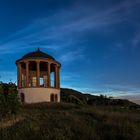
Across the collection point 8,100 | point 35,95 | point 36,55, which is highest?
point 36,55

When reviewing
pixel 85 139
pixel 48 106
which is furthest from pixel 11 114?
pixel 48 106

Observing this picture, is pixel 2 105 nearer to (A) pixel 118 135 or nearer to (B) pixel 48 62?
(A) pixel 118 135

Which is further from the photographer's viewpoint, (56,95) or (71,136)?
(56,95)

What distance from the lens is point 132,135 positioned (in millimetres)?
9609

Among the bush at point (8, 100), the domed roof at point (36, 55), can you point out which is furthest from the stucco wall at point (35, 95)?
the bush at point (8, 100)

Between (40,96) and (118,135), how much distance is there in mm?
27270

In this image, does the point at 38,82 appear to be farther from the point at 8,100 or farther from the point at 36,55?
the point at 8,100

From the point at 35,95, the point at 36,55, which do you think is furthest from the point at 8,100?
the point at 36,55

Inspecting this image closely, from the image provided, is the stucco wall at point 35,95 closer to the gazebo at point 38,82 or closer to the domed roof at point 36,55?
the gazebo at point 38,82

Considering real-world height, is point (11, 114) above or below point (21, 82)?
below

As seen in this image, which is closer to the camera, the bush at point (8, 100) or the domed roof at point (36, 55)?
the bush at point (8, 100)

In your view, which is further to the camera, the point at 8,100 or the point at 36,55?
the point at 36,55

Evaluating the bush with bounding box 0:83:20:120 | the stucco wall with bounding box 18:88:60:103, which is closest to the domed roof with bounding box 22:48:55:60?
the stucco wall with bounding box 18:88:60:103

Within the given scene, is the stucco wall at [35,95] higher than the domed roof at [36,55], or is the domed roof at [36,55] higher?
the domed roof at [36,55]
